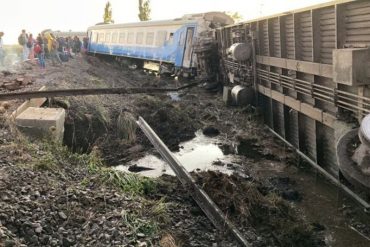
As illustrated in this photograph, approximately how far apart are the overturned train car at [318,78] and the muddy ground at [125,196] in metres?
0.74

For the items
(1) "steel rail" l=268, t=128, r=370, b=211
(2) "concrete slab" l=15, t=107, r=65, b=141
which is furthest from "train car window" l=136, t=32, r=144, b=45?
(1) "steel rail" l=268, t=128, r=370, b=211

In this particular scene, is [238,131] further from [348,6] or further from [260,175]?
[348,6]

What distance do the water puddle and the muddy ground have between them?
24 cm

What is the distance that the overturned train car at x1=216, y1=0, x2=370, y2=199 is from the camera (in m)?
5.57

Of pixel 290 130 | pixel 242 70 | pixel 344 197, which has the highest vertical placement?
pixel 242 70

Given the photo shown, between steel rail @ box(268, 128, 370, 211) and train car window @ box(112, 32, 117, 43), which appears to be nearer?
steel rail @ box(268, 128, 370, 211)

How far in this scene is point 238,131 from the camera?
450 inches

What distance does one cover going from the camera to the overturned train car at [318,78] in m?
5.57

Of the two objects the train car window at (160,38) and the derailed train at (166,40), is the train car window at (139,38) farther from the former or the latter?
the train car window at (160,38)

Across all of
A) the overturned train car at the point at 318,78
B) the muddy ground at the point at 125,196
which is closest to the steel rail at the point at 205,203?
the muddy ground at the point at 125,196

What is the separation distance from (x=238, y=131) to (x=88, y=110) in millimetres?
3962

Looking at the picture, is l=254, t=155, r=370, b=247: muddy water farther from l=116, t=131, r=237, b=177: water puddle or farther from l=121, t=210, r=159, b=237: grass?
l=121, t=210, r=159, b=237: grass

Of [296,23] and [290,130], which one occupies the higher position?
[296,23]

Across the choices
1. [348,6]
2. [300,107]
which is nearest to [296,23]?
[300,107]
